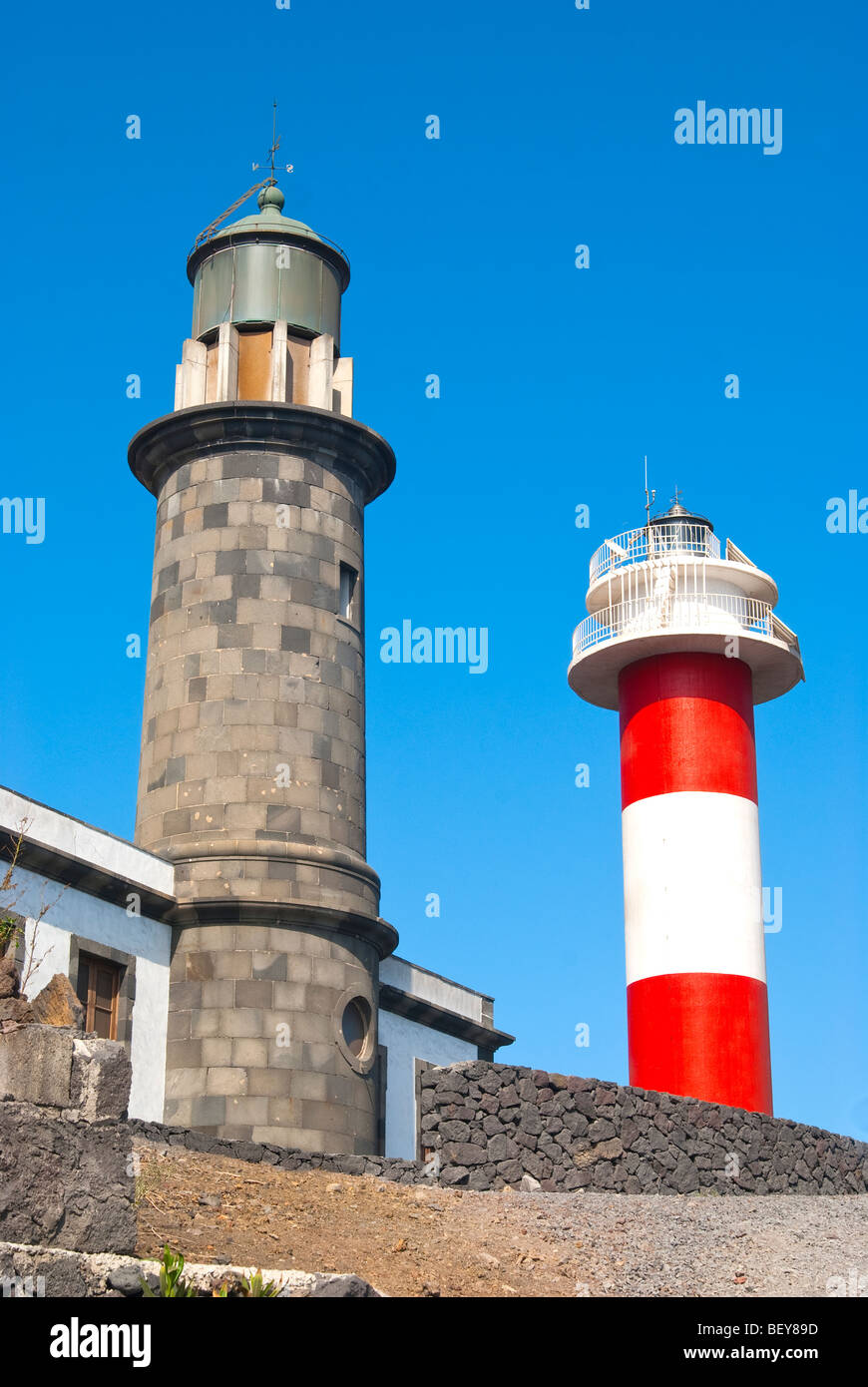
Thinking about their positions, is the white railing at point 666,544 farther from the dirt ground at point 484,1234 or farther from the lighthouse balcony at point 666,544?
the dirt ground at point 484,1234

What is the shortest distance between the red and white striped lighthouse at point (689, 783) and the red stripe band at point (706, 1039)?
0.02m

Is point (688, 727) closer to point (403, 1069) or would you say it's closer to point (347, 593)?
point (347, 593)

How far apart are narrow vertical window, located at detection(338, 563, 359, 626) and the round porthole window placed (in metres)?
5.22

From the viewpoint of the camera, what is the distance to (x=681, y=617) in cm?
2834

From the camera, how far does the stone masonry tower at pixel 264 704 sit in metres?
21.4

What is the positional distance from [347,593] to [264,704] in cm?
236

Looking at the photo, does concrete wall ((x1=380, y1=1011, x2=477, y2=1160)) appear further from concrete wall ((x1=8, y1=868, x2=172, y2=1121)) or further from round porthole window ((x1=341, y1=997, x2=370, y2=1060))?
concrete wall ((x1=8, y1=868, x2=172, y2=1121))

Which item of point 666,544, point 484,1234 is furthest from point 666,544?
point 484,1234

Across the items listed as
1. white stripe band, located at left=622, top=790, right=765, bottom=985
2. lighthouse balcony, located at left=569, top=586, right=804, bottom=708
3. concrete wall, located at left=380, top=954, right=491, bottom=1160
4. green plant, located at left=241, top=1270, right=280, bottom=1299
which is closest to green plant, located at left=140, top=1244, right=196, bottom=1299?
green plant, located at left=241, top=1270, right=280, bottom=1299

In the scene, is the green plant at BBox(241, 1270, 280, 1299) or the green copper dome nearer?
the green plant at BBox(241, 1270, 280, 1299)

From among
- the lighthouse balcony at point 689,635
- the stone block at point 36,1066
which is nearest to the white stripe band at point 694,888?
the lighthouse balcony at point 689,635

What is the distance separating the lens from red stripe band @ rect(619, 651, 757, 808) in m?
27.5

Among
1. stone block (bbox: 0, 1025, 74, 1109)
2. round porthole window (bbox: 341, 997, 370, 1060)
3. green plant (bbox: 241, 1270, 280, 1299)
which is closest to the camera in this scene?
stone block (bbox: 0, 1025, 74, 1109)
